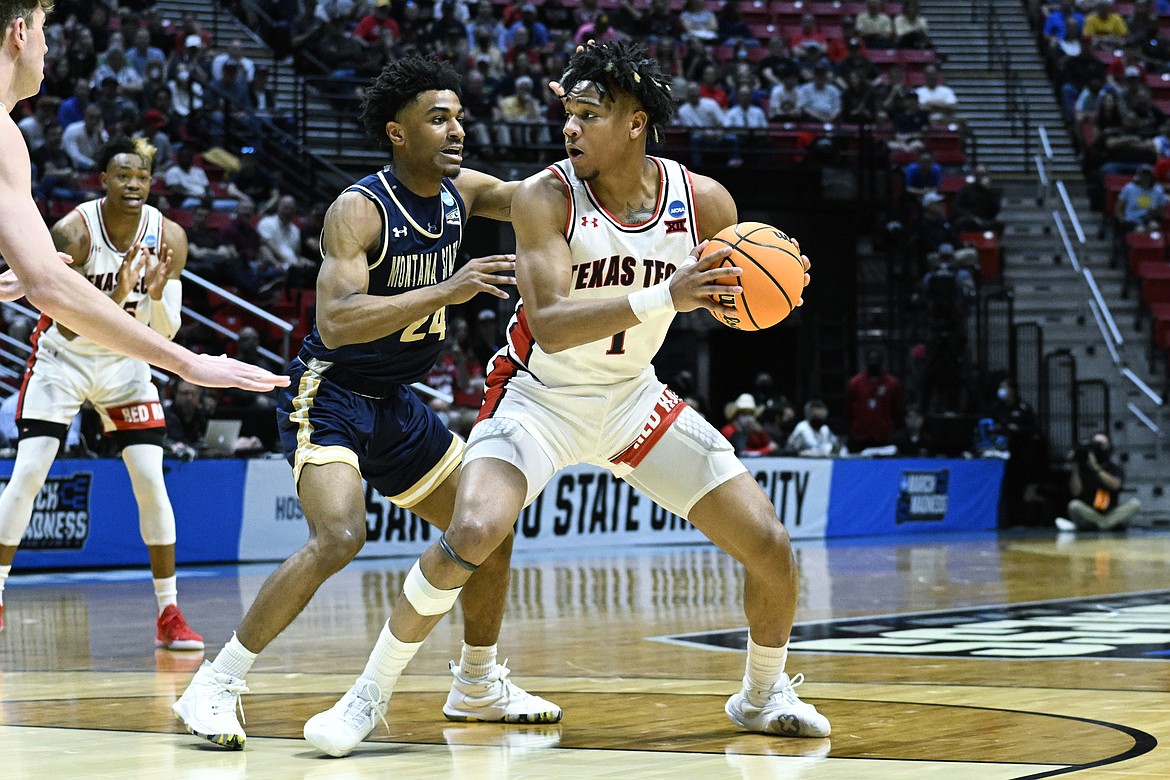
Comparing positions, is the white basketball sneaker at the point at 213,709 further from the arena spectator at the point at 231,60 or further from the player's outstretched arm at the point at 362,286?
the arena spectator at the point at 231,60

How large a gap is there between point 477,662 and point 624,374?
3.72 feet

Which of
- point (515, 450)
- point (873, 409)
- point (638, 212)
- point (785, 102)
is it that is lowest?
point (873, 409)

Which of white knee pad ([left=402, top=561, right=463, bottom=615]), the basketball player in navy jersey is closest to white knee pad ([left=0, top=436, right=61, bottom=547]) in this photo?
the basketball player in navy jersey

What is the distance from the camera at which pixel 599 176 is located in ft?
15.9

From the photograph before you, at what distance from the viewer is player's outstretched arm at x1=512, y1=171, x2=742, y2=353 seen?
4363 mm

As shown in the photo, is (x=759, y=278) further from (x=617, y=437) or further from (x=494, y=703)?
(x=494, y=703)

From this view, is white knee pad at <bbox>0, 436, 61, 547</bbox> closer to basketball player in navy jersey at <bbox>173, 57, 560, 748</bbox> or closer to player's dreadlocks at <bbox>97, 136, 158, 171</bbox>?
player's dreadlocks at <bbox>97, 136, 158, 171</bbox>

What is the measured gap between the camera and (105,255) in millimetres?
7457

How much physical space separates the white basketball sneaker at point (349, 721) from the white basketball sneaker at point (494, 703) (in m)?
0.65

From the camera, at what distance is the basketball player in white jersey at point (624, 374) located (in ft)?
15.5

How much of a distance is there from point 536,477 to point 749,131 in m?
14.9

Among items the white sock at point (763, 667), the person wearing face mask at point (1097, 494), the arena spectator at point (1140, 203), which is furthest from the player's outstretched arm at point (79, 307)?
the arena spectator at point (1140, 203)

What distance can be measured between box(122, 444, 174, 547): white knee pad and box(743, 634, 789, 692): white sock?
357 cm

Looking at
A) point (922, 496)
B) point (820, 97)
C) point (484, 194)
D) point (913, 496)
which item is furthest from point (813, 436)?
point (484, 194)
